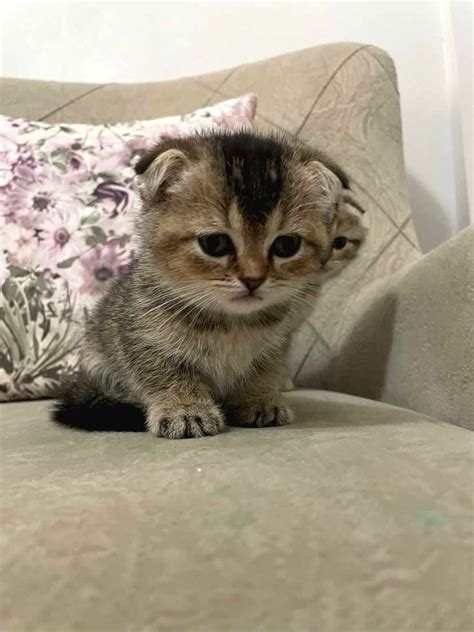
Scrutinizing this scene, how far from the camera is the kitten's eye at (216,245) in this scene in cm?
84

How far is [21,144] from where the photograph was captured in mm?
1270

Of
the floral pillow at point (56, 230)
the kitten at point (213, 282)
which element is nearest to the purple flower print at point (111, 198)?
the floral pillow at point (56, 230)

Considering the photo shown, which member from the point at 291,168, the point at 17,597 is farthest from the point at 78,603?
the point at 291,168

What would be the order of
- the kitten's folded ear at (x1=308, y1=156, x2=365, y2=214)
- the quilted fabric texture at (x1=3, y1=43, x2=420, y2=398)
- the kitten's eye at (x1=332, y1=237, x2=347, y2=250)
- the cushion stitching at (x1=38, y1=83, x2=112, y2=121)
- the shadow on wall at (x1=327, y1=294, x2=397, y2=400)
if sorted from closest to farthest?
the kitten's folded ear at (x1=308, y1=156, x2=365, y2=214)
the shadow on wall at (x1=327, y1=294, x2=397, y2=400)
the kitten's eye at (x1=332, y1=237, x2=347, y2=250)
the quilted fabric texture at (x1=3, y1=43, x2=420, y2=398)
the cushion stitching at (x1=38, y1=83, x2=112, y2=121)

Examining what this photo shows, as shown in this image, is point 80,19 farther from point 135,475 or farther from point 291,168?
point 135,475

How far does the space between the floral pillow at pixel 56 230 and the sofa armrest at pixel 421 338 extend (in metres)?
0.48

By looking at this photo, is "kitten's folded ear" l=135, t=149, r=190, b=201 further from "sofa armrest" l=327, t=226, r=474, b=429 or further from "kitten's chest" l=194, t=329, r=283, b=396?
"sofa armrest" l=327, t=226, r=474, b=429

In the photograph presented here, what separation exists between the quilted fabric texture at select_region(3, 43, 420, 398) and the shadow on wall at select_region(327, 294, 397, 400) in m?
0.04

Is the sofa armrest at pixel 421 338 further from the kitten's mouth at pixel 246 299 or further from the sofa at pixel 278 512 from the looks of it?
the kitten's mouth at pixel 246 299

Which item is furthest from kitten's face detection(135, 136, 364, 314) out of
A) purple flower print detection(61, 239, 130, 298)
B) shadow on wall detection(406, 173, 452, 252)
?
shadow on wall detection(406, 173, 452, 252)

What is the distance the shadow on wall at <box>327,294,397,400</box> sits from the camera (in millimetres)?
1124

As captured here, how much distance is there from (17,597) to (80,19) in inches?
→ 65.9

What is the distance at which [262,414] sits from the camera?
902 millimetres

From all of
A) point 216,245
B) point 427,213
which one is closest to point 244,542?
point 216,245
